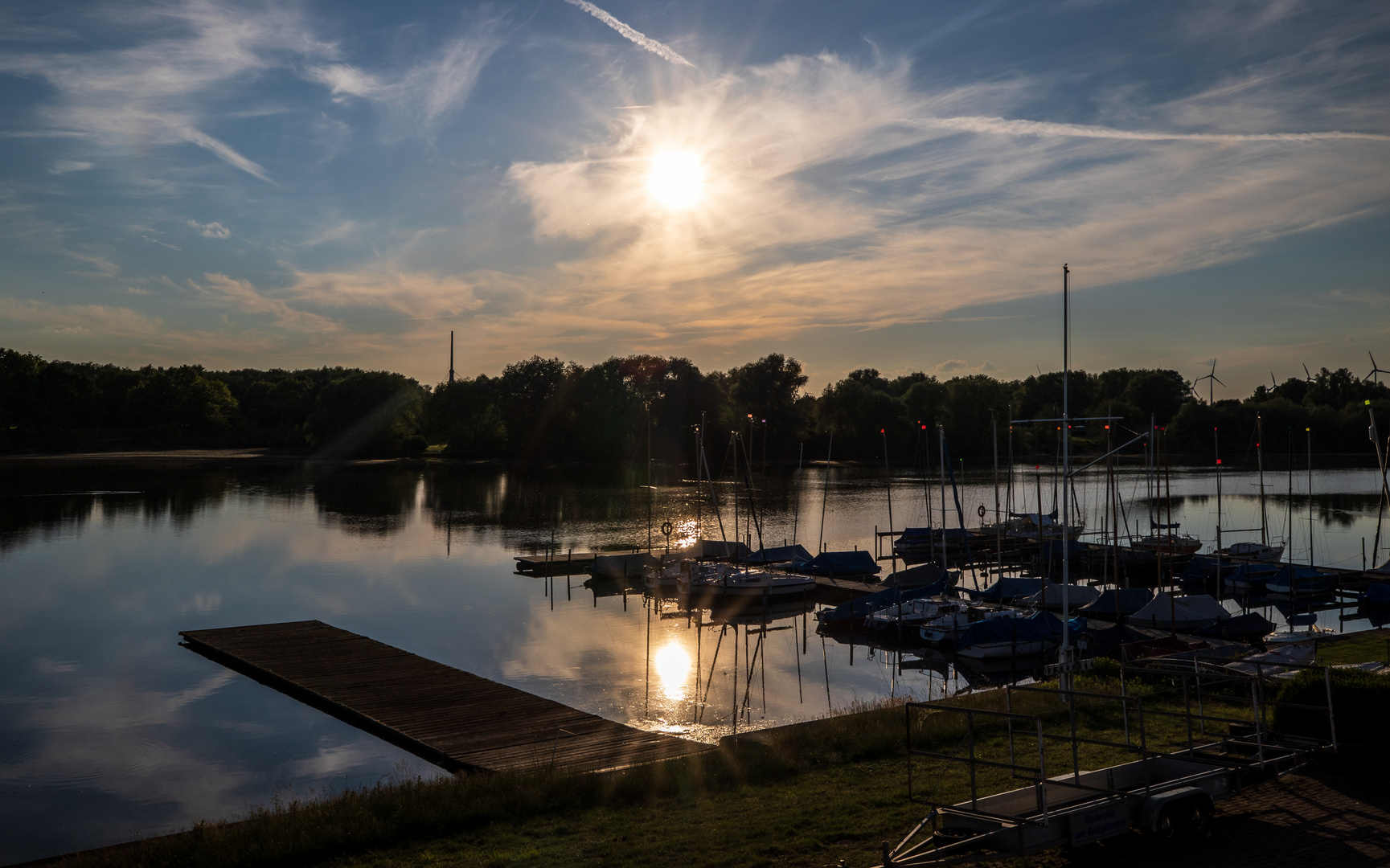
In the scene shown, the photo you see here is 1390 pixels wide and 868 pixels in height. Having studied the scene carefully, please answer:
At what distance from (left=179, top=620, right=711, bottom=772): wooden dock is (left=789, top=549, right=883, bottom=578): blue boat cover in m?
25.6

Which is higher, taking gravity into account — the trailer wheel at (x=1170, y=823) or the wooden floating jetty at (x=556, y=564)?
the trailer wheel at (x=1170, y=823)

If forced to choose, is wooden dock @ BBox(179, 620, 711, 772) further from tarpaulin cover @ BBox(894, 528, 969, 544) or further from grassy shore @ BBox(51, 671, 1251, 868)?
tarpaulin cover @ BBox(894, 528, 969, 544)

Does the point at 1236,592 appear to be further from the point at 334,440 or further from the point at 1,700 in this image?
the point at 334,440

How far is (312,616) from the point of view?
39.5m

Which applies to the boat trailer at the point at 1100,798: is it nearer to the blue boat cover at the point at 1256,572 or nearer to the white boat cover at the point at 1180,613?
the white boat cover at the point at 1180,613

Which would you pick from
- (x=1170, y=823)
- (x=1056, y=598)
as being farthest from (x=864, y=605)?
(x=1170, y=823)

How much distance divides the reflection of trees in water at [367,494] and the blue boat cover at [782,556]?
28.9m

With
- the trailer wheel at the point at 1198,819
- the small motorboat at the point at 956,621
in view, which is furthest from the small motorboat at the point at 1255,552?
the trailer wheel at the point at 1198,819

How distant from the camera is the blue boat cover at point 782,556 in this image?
171 ft

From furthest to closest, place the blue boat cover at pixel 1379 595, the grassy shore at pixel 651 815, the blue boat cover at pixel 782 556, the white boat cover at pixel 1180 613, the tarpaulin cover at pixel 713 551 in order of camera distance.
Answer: the tarpaulin cover at pixel 713 551 < the blue boat cover at pixel 782 556 < the blue boat cover at pixel 1379 595 < the white boat cover at pixel 1180 613 < the grassy shore at pixel 651 815

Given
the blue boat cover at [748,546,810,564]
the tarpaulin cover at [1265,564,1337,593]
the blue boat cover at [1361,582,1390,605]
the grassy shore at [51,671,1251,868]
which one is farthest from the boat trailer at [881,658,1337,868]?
the blue boat cover at [748,546,810,564]

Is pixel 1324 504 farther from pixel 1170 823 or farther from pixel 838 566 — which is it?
pixel 1170 823

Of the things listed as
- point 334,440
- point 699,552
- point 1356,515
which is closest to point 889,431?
point 1356,515

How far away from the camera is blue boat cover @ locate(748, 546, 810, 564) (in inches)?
2047
